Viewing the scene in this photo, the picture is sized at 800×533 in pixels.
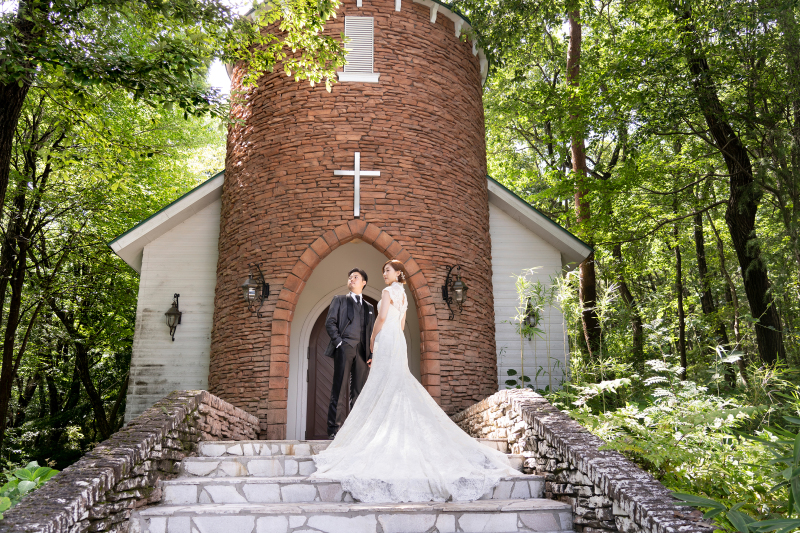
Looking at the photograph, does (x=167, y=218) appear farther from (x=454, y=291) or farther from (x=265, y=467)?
(x=265, y=467)

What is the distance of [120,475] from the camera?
391cm

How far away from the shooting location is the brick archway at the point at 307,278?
8.54 m

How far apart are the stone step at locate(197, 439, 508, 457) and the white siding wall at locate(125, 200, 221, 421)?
476 centimetres

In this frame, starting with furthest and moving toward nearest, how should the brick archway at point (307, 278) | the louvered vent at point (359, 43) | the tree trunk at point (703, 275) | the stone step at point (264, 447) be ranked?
the tree trunk at point (703, 275)
the louvered vent at point (359, 43)
the brick archway at point (307, 278)
the stone step at point (264, 447)

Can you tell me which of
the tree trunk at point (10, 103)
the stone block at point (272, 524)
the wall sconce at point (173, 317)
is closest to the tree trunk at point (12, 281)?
the wall sconce at point (173, 317)

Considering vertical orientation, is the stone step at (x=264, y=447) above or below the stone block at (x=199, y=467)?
above

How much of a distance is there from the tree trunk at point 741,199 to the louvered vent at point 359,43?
197 inches

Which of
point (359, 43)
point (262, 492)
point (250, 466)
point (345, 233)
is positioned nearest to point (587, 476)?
point (262, 492)

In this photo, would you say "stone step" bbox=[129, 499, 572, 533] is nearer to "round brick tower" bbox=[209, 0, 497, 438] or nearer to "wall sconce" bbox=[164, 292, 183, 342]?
"round brick tower" bbox=[209, 0, 497, 438]

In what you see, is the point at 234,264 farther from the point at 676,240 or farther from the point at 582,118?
the point at 676,240

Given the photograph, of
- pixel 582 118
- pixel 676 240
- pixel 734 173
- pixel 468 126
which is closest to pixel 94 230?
pixel 468 126

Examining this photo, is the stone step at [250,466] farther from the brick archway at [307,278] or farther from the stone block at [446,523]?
the brick archway at [307,278]

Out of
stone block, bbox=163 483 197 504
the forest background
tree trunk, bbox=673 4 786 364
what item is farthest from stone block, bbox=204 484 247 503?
tree trunk, bbox=673 4 786 364

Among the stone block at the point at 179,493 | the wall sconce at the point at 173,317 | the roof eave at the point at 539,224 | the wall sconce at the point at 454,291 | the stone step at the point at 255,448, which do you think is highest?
the roof eave at the point at 539,224
